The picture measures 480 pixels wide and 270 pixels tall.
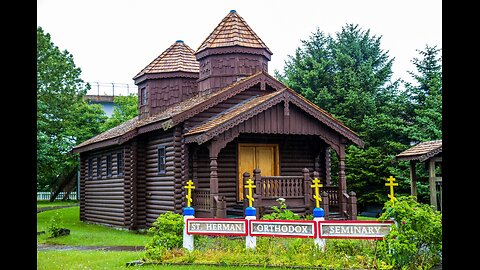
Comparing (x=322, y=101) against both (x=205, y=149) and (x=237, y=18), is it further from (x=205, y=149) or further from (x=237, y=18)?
(x=205, y=149)

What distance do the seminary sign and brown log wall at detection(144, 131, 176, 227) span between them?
8.15 metres

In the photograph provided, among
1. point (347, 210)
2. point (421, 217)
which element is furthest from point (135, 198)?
point (421, 217)

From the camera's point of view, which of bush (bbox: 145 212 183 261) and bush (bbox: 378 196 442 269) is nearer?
bush (bbox: 378 196 442 269)

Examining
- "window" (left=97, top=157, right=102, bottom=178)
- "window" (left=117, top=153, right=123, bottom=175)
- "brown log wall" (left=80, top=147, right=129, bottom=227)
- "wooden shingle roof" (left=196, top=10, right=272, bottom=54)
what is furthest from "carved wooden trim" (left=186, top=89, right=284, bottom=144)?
"window" (left=97, top=157, right=102, bottom=178)

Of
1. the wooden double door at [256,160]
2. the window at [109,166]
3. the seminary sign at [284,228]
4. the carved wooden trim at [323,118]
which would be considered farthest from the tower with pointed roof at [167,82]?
the seminary sign at [284,228]

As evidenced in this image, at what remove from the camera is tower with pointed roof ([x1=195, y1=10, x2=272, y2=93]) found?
73.4ft

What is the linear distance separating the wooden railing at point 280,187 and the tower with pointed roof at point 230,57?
556cm

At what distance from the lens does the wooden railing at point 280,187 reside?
18.1m

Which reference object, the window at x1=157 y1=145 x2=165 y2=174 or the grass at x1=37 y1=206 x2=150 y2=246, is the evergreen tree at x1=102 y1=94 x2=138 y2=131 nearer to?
the grass at x1=37 y1=206 x2=150 y2=246

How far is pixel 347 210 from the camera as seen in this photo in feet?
64.0

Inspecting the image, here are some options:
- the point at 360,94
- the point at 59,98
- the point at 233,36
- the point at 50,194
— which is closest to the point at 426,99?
the point at 360,94

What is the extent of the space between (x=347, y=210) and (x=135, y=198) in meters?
8.43

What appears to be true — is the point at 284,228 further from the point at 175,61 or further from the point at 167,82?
the point at 175,61

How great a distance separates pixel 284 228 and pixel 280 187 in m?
6.48
